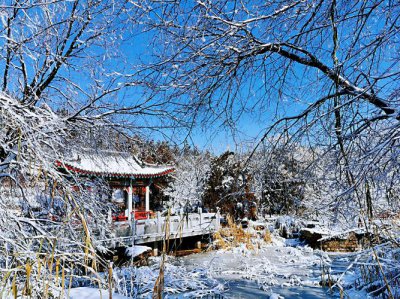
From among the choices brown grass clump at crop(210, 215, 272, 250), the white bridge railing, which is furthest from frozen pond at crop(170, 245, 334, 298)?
the white bridge railing

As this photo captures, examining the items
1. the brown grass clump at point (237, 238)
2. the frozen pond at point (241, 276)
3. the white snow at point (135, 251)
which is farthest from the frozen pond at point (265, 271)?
the white snow at point (135, 251)

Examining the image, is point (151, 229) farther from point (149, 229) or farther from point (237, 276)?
point (237, 276)

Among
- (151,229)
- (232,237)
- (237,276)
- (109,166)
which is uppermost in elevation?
(109,166)

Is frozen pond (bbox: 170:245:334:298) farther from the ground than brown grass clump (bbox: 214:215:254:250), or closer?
closer

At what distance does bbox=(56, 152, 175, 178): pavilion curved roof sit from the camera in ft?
14.8

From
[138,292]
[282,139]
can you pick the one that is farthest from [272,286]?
[282,139]

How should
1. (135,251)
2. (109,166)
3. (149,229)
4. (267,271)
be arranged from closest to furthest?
1. (109,166)
2. (267,271)
3. (135,251)
4. (149,229)

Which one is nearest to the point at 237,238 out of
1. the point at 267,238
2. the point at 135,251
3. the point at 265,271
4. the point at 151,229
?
the point at 267,238

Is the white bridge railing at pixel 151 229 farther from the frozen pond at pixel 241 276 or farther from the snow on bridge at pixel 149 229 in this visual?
the frozen pond at pixel 241 276

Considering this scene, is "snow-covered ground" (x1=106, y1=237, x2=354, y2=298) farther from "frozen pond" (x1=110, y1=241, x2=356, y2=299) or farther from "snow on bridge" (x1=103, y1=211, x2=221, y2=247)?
"snow on bridge" (x1=103, y1=211, x2=221, y2=247)

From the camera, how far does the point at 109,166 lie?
513 centimetres

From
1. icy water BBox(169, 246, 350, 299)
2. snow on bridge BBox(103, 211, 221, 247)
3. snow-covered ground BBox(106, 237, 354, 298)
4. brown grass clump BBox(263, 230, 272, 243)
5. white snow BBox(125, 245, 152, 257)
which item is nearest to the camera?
snow-covered ground BBox(106, 237, 354, 298)

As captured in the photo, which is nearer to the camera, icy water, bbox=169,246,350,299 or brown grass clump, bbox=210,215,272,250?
icy water, bbox=169,246,350,299

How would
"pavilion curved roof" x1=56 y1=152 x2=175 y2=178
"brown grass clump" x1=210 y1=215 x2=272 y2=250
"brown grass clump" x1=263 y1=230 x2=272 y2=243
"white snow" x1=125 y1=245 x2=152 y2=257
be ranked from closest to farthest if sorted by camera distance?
"pavilion curved roof" x1=56 y1=152 x2=175 y2=178 < "white snow" x1=125 y1=245 x2=152 y2=257 < "brown grass clump" x1=210 y1=215 x2=272 y2=250 < "brown grass clump" x1=263 y1=230 x2=272 y2=243
